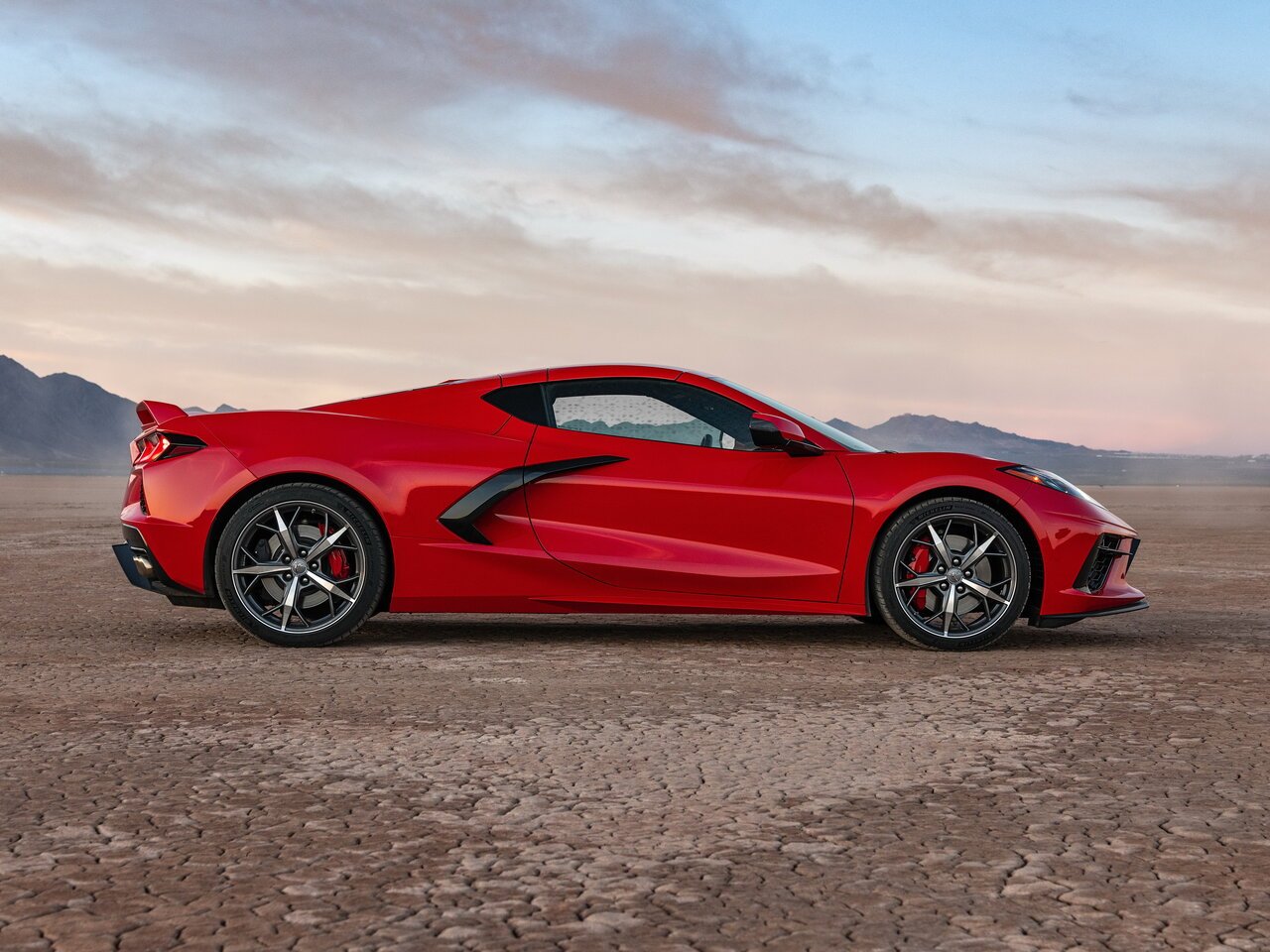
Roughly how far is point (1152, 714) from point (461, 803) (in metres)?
2.67

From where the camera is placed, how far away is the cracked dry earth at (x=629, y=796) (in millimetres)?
2727

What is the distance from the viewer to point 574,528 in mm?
6613

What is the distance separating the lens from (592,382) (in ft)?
22.9

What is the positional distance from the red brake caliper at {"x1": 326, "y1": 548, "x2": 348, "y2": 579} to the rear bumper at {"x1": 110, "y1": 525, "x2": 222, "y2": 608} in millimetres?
559

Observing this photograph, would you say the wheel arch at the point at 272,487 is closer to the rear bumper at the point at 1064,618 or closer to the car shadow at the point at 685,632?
the car shadow at the point at 685,632

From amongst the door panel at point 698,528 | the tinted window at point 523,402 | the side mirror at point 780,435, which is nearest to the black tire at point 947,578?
the door panel at point 698,528

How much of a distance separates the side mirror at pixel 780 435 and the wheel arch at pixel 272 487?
1841 mm

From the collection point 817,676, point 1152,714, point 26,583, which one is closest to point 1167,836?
point 1152,714

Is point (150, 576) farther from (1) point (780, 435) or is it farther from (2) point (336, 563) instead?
(1) point (780, 435)

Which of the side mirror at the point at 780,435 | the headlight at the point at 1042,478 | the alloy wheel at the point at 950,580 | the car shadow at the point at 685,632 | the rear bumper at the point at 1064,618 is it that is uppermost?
the side mirror at the point at 780,435

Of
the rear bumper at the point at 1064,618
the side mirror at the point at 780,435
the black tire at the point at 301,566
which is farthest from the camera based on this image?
the rear bumper at the point at 1064,618

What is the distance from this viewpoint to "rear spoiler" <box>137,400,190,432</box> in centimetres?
677

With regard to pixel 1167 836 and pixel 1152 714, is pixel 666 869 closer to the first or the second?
pixel 1167 836

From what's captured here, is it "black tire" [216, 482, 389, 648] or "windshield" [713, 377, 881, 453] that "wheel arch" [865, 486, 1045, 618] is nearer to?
"windshield" [713, 377, 881, 453]
